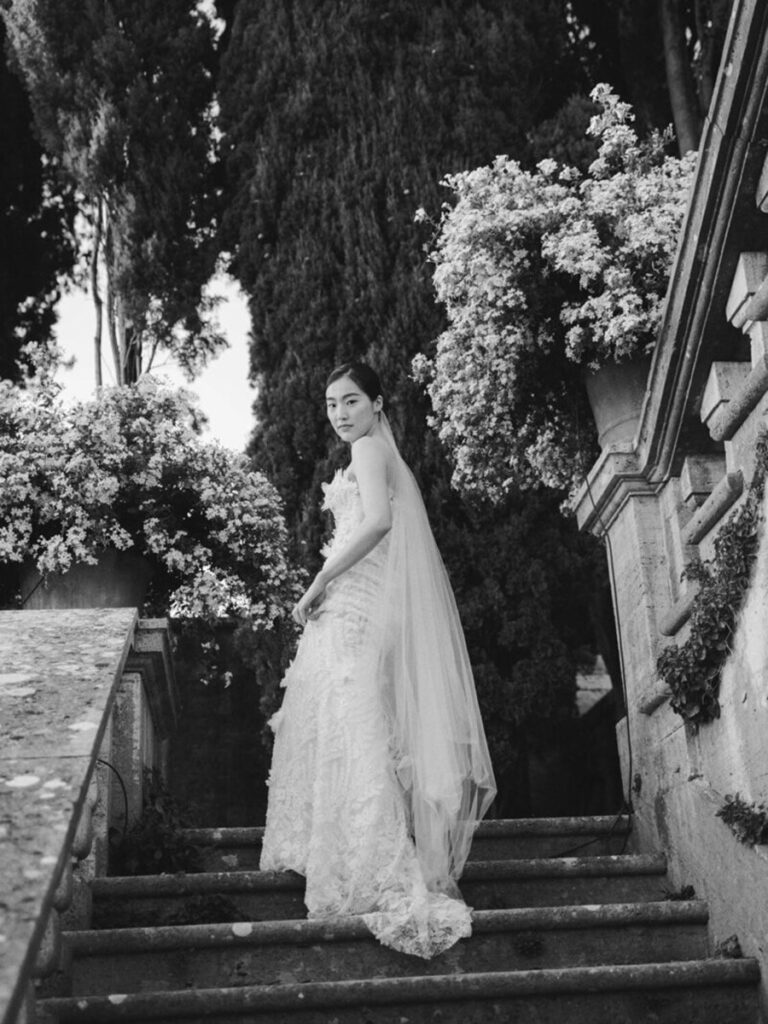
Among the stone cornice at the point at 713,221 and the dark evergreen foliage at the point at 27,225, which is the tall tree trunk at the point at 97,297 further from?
the stone cornice at the point at 713,221

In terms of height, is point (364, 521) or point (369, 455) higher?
point (369, 455)

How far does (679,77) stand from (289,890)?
8.29m

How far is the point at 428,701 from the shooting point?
4332 mm

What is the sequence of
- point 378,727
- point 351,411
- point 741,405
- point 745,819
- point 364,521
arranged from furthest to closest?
point 351,411 < point 364,521 < point 378,727 < point 741,405 < point 745,819

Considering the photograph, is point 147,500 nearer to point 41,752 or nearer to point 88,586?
point 88,586

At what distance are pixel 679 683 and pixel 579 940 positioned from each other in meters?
0.89

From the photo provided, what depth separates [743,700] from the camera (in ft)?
12.4

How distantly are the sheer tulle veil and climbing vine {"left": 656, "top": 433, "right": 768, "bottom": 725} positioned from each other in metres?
0.70

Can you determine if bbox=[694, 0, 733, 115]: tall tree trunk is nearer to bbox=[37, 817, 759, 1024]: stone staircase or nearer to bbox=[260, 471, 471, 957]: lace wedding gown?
bbox=[260, 471, 471, 957]: lace wedding gown

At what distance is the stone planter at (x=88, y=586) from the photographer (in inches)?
238

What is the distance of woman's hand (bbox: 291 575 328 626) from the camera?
4547 millimetres

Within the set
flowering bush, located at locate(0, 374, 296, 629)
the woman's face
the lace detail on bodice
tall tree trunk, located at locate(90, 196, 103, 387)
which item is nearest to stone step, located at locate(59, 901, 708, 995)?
the lace detail on bodice

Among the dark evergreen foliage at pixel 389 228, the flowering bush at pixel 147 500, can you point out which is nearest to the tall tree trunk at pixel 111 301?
the dark evergreen foliage at pixel 389 228

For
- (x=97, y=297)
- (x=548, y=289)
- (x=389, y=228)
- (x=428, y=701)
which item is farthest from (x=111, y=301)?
(x=428, y=701)
